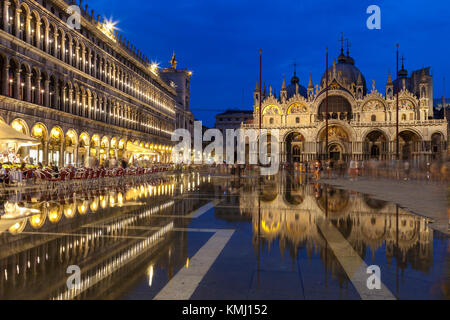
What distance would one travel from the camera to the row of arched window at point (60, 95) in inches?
1022

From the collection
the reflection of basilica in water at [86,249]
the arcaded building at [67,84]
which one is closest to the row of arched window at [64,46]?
the arcaded building at [67,84]

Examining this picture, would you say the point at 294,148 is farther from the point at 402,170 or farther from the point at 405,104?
the point at 402,170

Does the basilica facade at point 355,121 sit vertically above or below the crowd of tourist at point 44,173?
above

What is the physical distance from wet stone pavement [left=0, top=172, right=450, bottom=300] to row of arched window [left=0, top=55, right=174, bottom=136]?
19.7m

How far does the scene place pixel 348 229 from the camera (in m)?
7.89

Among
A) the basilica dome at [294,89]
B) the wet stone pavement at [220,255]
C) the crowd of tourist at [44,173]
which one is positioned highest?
the basilica dome at [294,89]

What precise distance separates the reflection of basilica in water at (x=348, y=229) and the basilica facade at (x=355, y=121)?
5337cm

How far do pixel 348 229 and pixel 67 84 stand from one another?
3317 centimetres

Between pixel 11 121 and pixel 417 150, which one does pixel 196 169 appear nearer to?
pixel 11 121

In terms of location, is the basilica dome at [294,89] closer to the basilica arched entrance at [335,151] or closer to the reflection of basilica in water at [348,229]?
the basilica arched entrance at [335,151]

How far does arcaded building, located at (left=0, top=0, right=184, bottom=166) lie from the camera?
26.0 metres

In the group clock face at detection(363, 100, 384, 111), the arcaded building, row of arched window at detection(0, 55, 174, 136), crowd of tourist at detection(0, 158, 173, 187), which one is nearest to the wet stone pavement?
crowd of tourist at detection(0, 158, 173, 187)

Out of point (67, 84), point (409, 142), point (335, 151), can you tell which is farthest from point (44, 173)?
point (409, 142)

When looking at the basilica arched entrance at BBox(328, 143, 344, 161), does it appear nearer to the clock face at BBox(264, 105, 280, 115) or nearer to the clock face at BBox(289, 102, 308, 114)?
the clock face at BBox(289, 102, 308, 114)
